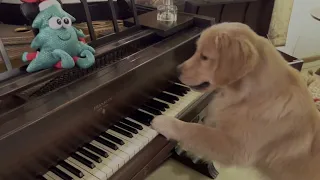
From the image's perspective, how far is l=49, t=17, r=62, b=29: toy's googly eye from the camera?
1.07 m

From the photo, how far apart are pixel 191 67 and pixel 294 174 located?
58 centimetres

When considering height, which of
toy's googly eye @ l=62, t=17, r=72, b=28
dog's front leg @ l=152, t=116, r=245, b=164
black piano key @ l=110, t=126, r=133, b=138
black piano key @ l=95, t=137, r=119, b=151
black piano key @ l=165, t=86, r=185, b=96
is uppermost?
toy's googly eye @ l=62, t=17, r=72, b=28

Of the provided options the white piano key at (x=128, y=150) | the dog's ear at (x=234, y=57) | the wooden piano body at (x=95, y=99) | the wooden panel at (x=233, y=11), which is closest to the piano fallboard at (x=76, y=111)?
the wooden piano body at (x=95, y=99)

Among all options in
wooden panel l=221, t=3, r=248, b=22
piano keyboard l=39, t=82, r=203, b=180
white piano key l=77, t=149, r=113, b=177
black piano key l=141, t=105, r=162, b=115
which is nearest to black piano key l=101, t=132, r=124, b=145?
piano keyboard l=39, t=82, r=203, b=180

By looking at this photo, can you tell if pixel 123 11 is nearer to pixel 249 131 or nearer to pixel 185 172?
pixel 249 131

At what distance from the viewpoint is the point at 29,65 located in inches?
43.1

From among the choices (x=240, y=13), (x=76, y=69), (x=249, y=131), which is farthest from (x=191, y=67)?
(x=240, y=13)

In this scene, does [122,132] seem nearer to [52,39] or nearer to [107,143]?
[107,143]

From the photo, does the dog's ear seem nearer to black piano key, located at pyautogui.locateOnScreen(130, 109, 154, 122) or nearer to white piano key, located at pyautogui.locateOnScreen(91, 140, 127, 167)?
black piano key, located at pyautogui.locateOnScreen(130, 109, 154, 122)

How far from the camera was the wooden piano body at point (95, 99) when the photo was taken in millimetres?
932

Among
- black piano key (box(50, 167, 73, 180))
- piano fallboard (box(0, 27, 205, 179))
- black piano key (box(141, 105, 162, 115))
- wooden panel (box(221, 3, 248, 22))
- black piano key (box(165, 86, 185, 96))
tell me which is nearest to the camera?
piano fallboard (box(0, 27, 205, 179))

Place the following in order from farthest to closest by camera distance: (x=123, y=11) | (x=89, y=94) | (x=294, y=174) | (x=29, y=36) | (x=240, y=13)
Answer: (x=240, y=13), (x=123, y=11), (x=29, y=36), (x=294, y=174), (x=89, y=94)

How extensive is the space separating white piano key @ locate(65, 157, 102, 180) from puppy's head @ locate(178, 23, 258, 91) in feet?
1.52

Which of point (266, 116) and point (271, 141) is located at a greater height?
point (266, 116)
